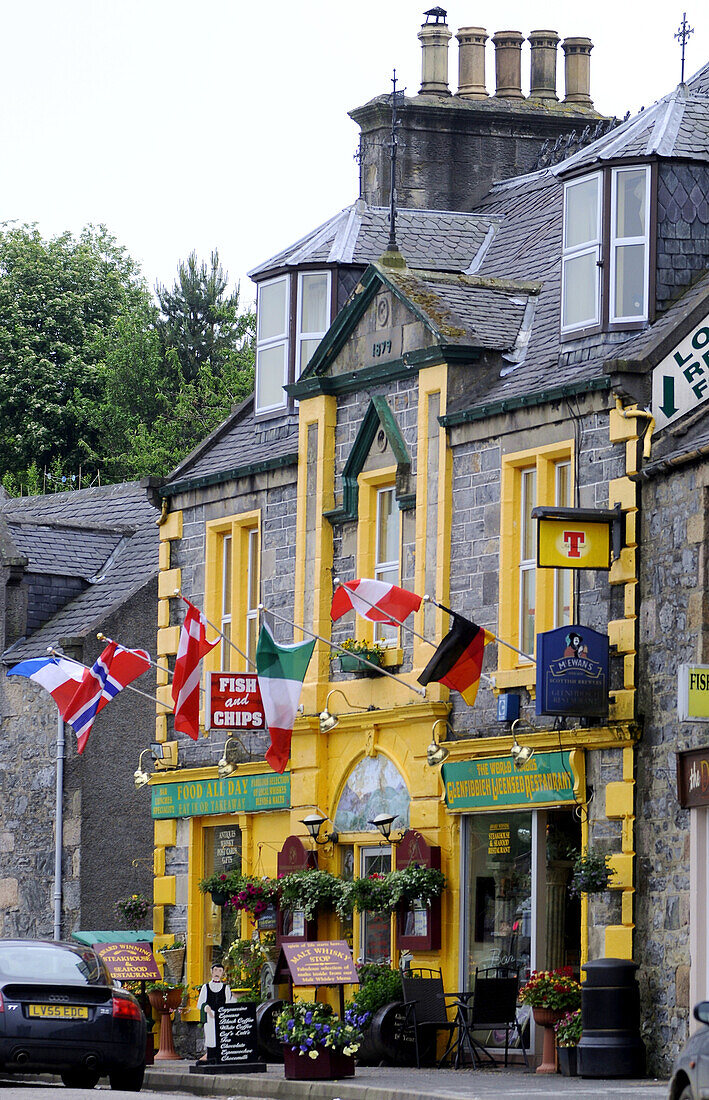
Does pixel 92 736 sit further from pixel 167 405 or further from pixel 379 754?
pixel 167 405

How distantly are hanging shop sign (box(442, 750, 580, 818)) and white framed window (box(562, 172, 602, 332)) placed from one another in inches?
185

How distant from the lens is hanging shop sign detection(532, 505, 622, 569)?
21781 millimetres

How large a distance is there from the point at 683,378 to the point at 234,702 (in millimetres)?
7304

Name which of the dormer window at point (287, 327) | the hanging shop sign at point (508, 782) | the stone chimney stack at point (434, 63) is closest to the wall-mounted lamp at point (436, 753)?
the hanging shop sign at point (508, 782)

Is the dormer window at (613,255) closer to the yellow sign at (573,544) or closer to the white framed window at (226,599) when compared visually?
the yellow sign at (573,544)

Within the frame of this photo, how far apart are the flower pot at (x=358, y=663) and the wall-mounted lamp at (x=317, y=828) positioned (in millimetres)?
1735

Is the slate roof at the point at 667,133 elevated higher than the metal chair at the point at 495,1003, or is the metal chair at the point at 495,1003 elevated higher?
the slate roof at the point at 667,133

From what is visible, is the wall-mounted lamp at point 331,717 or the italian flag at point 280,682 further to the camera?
the wall-mounted lamp at point 331,717

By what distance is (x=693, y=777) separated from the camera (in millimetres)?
20656

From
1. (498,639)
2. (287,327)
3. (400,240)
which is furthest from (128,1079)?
(400,240)

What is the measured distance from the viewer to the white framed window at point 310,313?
1139 inches

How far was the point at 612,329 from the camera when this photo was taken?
77.6ft

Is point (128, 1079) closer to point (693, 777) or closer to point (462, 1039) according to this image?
point (462, 1039)

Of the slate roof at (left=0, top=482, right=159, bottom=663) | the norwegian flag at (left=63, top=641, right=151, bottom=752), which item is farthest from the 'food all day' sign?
the slate roof at (left=0, top=482, right=159, bottom=663)
